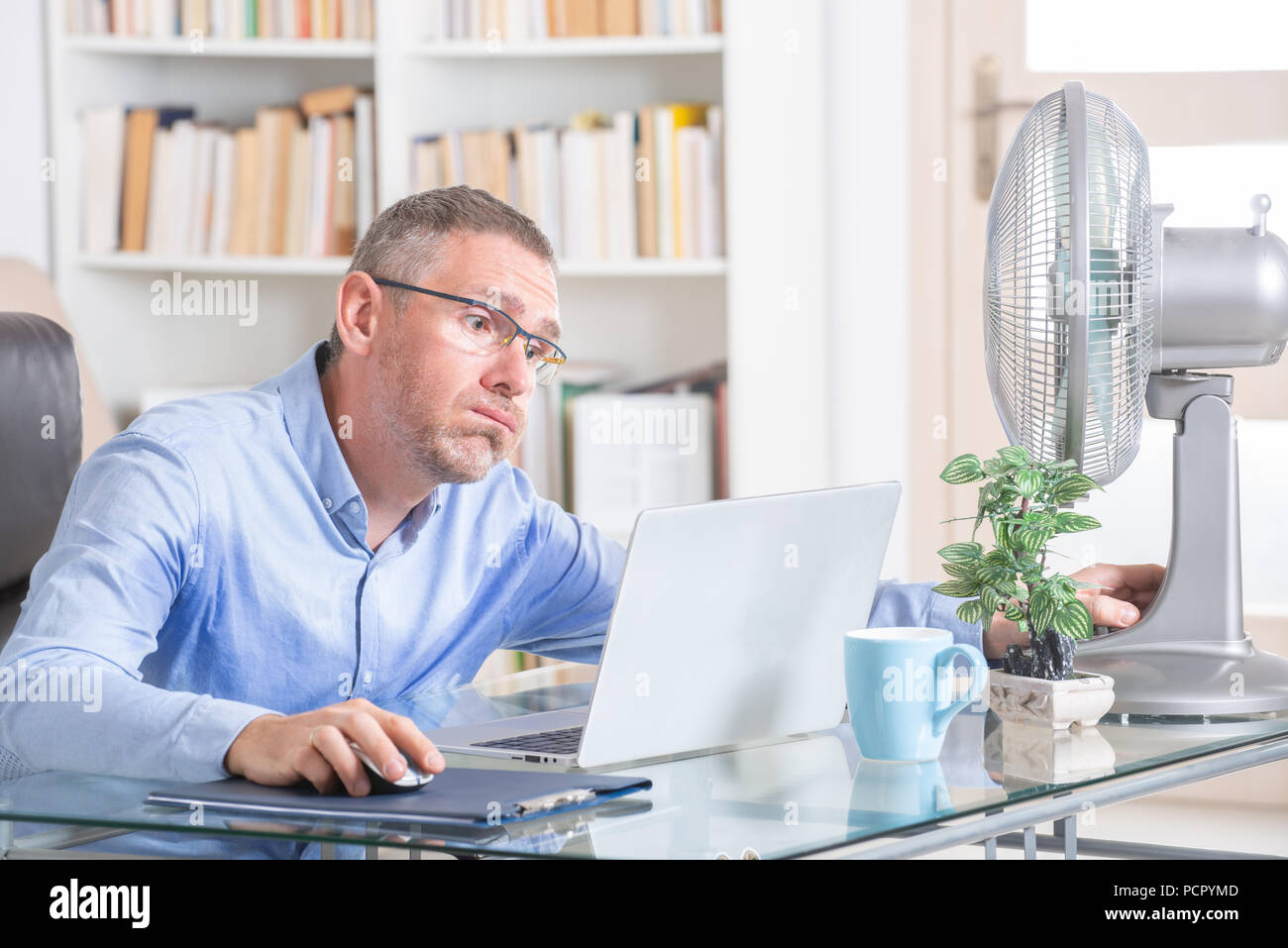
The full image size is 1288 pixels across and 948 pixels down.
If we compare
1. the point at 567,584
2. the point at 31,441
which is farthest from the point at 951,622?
the point at 31,441

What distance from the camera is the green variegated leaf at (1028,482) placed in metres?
1.13

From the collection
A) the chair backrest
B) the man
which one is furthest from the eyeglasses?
the chair backrest

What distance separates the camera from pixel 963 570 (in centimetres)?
115

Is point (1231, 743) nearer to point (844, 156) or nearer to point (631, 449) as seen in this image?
point (631, 449)

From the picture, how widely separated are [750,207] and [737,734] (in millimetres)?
1857

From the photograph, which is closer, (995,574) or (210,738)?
(210,738)

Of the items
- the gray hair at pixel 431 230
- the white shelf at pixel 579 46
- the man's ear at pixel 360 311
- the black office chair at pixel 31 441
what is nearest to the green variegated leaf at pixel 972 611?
the gray hair at pixel 431 230

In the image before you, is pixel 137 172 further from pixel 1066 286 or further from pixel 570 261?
pixel 1066 286

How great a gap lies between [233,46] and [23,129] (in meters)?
0.45

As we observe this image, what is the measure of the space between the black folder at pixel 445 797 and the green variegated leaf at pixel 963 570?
347mm

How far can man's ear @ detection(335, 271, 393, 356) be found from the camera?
4.78ft

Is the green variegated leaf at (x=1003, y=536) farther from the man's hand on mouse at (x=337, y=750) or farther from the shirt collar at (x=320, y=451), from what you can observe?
the shirt collar at (x=320, y=451)

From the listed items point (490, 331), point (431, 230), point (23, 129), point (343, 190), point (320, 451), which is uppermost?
point (23, 129)
